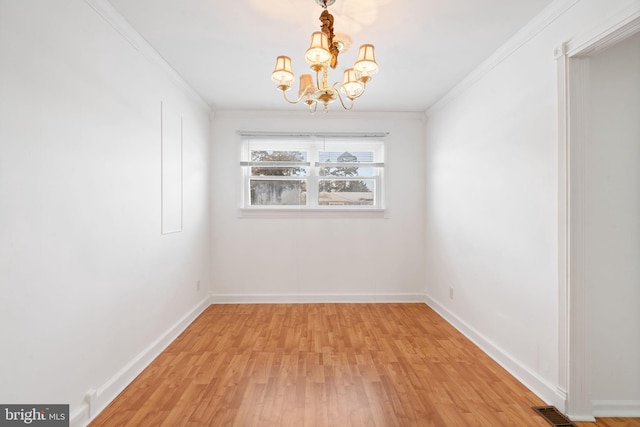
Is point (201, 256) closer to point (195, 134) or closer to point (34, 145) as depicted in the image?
point (195, 134)

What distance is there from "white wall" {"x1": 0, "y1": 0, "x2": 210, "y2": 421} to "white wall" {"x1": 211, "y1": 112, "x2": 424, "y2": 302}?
1.46 metres

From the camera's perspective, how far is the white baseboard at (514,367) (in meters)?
2.07

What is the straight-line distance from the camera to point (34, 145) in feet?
5.02

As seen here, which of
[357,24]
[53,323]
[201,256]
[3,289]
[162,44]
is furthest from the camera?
[201,256]

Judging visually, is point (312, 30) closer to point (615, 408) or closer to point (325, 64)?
point (325, 64)

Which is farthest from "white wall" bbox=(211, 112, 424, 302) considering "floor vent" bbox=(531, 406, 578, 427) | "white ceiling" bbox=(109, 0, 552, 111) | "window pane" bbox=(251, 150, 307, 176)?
"floor vent" bbox=(531, 406, 578, 427)

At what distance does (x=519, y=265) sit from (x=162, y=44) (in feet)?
11.1

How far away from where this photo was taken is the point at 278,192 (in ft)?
14.6

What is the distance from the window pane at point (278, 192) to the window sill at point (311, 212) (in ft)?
0.45

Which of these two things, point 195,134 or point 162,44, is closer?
point 162,44

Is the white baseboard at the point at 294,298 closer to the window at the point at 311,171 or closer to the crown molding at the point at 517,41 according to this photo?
the window at the point at 311,171

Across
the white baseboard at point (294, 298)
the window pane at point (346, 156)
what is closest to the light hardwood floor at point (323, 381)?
the white baseboard at point (294, 298)

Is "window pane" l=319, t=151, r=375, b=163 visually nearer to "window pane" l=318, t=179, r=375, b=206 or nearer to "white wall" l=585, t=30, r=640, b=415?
"window pane" l=318, t=179, r=375, b=206

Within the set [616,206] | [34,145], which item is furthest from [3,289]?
[616,206]
